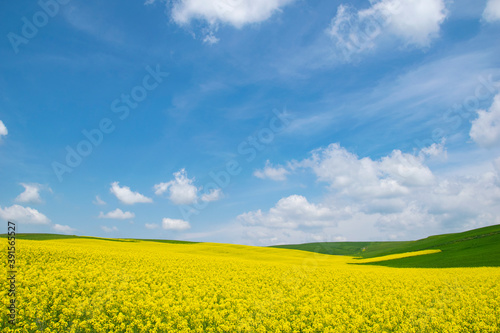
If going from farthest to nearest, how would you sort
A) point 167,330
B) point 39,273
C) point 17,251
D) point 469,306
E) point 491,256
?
point 491,256
point 17,251
point 39,273
point 469,306
point 167,330

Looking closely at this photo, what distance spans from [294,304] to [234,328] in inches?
172

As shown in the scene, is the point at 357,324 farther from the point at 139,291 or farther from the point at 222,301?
the point at 139,291

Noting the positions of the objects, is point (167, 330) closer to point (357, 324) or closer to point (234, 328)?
point (234, 328)

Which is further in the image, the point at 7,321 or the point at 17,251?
the point at 17,251

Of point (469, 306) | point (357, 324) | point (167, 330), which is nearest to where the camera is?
point (167, 330)

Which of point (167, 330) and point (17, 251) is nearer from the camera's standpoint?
point (167, 330)

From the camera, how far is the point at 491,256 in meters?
40.6

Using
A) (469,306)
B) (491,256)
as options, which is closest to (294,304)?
(469,306)

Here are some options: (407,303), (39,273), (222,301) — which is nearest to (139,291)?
(222,301)

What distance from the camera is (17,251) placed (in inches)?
881

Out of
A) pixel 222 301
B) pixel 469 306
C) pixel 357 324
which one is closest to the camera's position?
pixel 357 324

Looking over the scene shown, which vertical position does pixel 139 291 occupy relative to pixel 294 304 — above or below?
above

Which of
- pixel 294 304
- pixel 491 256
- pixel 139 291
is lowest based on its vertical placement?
pixel 491 256

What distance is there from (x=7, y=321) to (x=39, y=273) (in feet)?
19.6
